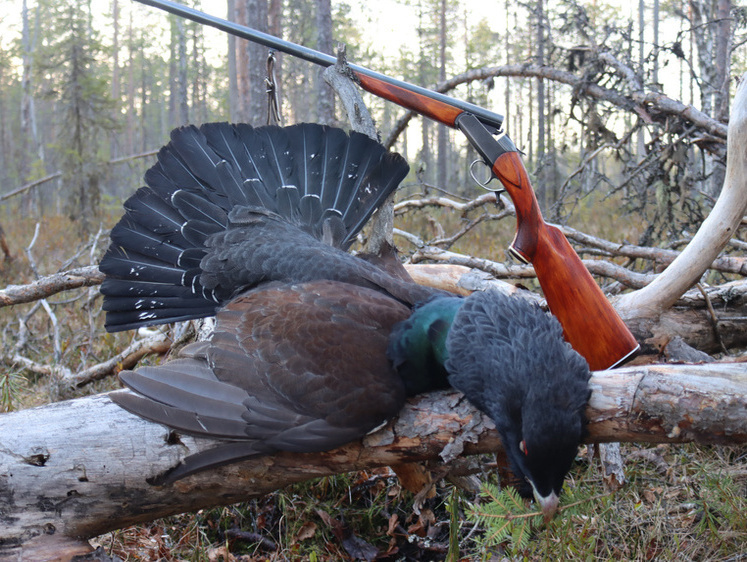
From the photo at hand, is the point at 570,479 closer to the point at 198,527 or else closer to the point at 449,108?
the point at 198,527

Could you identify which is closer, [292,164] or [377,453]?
[377,453]

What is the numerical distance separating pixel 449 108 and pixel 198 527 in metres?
2.64

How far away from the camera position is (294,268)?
9.52 feet

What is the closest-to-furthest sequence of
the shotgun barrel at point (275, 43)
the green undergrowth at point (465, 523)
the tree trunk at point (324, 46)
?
the green undergrowth at point (465, 523)
the shotgun barrel at point (275, 43)
the tree trunk at point (324, 46)

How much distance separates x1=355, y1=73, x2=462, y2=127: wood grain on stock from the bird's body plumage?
1.38ft

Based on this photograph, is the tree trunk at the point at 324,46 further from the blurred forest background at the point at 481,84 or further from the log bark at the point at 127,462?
the log bark at the point at 127,462

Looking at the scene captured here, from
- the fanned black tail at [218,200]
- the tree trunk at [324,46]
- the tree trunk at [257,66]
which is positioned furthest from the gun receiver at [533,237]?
the tree trunk at [257,66]

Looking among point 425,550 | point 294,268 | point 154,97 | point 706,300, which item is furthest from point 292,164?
point 154,97

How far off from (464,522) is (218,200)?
2142 mm

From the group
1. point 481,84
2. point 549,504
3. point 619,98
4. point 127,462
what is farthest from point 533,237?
point 481,84

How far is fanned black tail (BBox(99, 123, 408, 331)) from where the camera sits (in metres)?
3.12

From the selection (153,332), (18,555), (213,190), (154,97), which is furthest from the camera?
(154,97)

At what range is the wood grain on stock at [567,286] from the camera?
253 centimetres

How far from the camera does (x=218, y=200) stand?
10.7 ft
